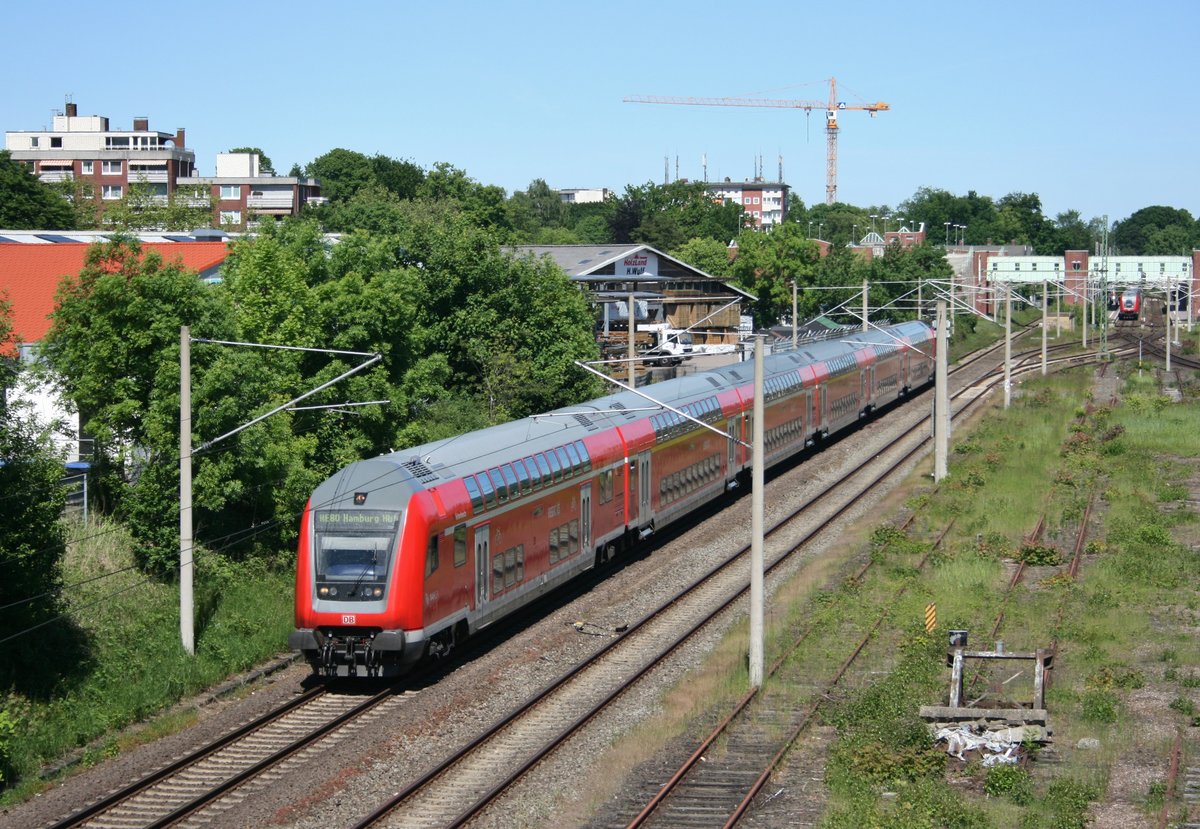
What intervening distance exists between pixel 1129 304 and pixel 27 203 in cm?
10985

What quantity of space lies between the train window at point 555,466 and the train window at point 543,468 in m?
0.19

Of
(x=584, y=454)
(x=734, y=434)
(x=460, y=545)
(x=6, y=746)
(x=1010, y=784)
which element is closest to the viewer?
(x=1010, y=784)

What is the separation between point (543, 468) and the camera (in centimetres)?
2903

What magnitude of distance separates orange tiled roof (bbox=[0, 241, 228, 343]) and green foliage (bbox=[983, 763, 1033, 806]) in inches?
1299

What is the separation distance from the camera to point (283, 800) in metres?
19.3

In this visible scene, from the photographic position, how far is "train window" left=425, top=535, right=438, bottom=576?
23766 millimetres

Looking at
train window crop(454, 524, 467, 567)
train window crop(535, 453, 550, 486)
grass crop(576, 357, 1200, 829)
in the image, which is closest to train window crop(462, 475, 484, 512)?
train window crop(454, 524, 467, 567)

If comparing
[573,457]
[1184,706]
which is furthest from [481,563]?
[1184,706]

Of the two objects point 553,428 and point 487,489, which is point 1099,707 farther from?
point 553,428

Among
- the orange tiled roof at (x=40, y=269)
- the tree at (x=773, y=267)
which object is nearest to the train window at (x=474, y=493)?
the orange tiled roof at (x=40, y=269)

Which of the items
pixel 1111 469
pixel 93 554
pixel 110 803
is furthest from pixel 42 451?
pixel 1111 469

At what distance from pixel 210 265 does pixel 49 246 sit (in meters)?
7.74

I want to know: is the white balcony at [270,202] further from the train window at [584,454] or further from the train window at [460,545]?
the train window at [460,545]

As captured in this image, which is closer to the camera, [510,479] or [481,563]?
[481,563]
